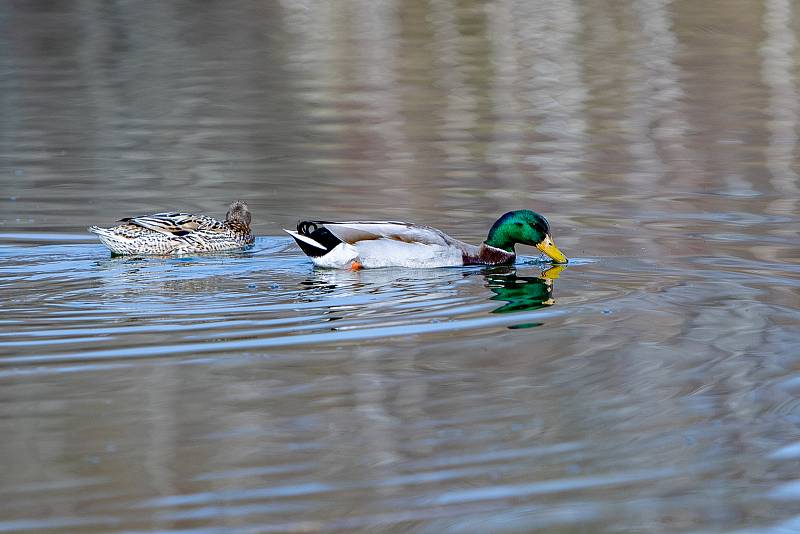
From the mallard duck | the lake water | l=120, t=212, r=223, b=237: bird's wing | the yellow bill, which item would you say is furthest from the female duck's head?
l=120, t=212, r=223, b=237: bird's wing

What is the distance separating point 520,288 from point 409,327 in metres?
1.79

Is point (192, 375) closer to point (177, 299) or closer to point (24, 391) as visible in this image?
point (24, 391)

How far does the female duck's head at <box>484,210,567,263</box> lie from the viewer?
10492mm

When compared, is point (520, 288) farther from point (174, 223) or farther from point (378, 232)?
point (174, 223)

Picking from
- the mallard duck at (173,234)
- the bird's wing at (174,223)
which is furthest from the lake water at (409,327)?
the bird's wing at (174,223)

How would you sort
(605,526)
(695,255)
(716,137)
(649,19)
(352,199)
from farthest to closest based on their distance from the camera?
(649,19), (716,137), (352,199), (695,255), (605,526)

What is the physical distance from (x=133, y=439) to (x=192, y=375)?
1020 millimetres

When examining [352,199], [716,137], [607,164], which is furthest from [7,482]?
[716,137]

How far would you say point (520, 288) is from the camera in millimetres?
9695

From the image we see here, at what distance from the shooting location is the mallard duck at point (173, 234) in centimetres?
1055

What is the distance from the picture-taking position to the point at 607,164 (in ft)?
51.1

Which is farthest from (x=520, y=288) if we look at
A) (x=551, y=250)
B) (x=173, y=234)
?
(x=173, y=234)

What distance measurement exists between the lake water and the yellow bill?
0.35ft

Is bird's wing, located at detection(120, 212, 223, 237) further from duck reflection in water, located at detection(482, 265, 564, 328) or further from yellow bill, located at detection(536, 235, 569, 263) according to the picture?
yellow bill, located at detection(536, 235, 569, 263)
